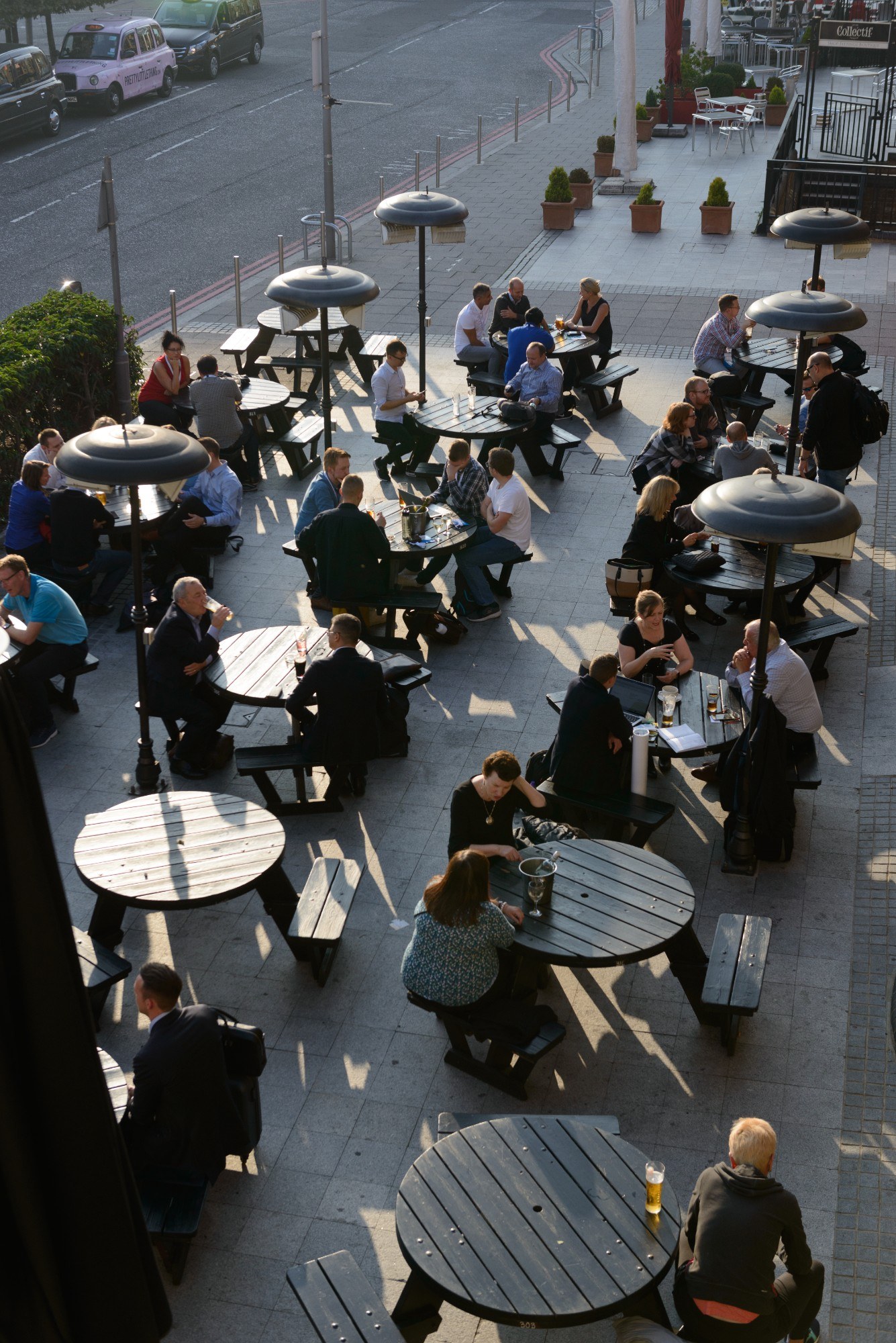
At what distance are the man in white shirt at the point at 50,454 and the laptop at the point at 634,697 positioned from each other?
537 cm

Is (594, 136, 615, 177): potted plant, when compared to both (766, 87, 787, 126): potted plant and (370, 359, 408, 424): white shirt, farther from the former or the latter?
(370, 359, 408, 424): white shirt

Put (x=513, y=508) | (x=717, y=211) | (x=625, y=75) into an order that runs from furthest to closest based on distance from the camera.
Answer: (x=625, y=75)
(x=717, y=211)
(x=513, y=508)

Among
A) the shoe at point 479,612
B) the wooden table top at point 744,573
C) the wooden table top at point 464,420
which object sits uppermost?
the wooden table top at point 464,420

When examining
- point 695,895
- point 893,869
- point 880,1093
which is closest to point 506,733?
point 695,895

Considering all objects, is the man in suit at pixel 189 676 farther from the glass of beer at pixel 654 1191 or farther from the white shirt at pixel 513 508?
the glass of beer at pixel 654 1191

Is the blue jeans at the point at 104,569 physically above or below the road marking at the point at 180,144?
below

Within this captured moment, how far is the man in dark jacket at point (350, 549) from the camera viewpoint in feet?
36.9

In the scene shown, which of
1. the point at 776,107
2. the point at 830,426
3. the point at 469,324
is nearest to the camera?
the point at 830,426

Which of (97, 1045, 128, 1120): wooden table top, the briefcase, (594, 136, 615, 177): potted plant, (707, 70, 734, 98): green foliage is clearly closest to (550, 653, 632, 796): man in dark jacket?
the briefcase

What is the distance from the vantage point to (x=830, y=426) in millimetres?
13273

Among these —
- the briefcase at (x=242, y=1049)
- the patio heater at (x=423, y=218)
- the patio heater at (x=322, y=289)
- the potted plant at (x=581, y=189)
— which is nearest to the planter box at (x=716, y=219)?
the potted plant at (x=581, y=189)

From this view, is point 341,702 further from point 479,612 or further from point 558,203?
point 558,203

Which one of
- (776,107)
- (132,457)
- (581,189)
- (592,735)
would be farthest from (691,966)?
(776,107)

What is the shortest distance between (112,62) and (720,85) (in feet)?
47.6
